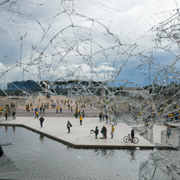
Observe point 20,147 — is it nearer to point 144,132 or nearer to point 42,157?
point 42,157

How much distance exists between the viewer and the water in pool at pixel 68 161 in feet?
29.5

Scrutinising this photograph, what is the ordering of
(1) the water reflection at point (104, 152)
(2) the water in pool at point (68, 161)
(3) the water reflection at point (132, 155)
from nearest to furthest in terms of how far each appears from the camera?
(2) the water in pool at point (68, 161)
(3) the water reflection at point (132, 155)
(1) the water reflection at point (104, 152)

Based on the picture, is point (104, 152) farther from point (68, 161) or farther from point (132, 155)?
point (68, 161)

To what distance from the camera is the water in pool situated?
8.98 meters

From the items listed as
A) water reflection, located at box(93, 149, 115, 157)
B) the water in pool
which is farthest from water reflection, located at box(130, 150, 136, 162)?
water reflection, located at box(93, 149, 115, 157)

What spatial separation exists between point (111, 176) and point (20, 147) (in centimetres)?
731

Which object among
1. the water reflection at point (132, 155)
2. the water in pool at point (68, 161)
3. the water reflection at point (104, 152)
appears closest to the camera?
the water in pool at point (68, 161)

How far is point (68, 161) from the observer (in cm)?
1084

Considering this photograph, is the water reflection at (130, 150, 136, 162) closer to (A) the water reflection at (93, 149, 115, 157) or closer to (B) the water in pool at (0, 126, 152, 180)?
(B) the water in pool at (0, 126, 152, 180)

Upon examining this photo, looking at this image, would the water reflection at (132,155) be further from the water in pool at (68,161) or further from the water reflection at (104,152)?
the water reflection at (104,152)

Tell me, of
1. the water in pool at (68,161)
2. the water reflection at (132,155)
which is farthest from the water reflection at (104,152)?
the water reflection at (132,155)

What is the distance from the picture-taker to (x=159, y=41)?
10.7 m

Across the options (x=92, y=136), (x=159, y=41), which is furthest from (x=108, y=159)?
(x=159, y=41)

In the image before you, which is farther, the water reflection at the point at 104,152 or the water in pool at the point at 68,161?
the water reflection at the point at 104,152
